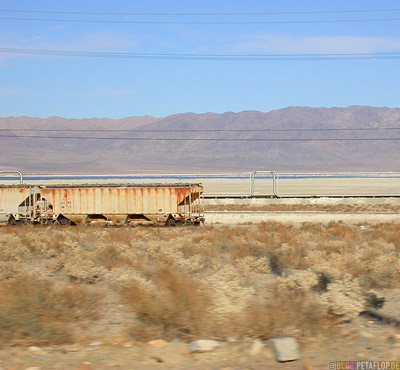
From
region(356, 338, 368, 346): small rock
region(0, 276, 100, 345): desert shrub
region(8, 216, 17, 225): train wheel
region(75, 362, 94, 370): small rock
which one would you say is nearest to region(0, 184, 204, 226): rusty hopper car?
region(8, 216, 17, 225): train wheel

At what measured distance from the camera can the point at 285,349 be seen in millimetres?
6992

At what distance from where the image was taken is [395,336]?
26.4 feet

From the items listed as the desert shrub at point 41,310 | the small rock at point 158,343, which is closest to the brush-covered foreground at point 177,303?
the desert shrub at point 41,310

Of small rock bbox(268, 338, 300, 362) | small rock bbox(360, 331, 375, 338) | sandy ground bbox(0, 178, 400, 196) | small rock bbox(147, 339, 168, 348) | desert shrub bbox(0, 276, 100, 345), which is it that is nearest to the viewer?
small rock bbox(268, 338, 300, 362)

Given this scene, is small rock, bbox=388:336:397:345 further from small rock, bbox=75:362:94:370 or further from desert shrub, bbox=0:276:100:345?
desert shrub, bbox=0:276:100:345

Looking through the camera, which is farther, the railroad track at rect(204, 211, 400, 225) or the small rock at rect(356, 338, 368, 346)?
the railroad track at rect(204, 211, 400, 225)

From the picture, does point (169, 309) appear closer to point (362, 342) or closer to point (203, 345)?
point (203, 345)

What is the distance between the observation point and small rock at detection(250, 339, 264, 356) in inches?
283

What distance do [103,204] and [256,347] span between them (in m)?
26.7

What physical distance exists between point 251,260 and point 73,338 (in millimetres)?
8027

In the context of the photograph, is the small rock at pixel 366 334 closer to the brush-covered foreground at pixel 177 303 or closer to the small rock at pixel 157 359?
the brush-covered foreground at pixel 177 303

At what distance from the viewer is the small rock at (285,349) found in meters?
6.91

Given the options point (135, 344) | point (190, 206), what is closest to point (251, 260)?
point (135, 344)

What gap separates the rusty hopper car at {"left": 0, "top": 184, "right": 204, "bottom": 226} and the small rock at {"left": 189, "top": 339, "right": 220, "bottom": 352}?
24.8 m
